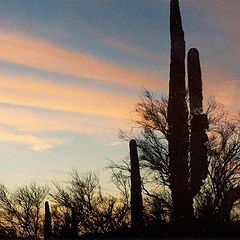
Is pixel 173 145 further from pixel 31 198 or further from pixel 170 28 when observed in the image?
pixel 31 198

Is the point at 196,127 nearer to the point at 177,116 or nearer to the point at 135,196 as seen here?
the point at 177,116

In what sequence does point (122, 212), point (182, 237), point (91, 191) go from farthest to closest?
point (91, 191) < point (122, 212) < point (182, 237)

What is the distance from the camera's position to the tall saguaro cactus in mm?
21469

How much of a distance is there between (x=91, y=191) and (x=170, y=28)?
13311 millimetres

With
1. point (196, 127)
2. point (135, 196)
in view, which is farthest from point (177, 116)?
point (135, 196)

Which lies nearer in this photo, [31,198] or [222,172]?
[222,172]

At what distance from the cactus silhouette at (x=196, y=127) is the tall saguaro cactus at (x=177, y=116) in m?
0.36

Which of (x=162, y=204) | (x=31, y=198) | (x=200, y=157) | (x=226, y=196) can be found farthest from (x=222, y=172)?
(x=31, y=198)

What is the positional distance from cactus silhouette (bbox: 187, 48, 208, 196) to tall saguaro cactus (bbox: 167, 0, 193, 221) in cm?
36

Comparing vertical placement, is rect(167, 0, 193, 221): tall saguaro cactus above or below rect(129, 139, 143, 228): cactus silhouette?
→ above

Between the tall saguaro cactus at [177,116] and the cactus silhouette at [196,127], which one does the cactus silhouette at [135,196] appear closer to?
the tall saguaro cactus at [177,116]

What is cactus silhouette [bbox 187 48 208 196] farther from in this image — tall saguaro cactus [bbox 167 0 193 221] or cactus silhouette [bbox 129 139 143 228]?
cactus silhouette [bbox 129 139 143 228]

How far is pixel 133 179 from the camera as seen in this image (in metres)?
21.8

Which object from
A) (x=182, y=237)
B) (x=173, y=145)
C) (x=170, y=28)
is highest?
(x=170, y=28)
